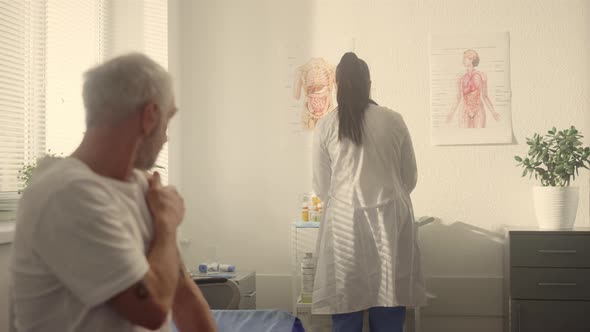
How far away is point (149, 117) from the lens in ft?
3.10

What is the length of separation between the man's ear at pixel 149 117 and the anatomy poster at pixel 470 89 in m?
2.90

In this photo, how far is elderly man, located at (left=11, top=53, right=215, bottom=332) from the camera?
844 mm

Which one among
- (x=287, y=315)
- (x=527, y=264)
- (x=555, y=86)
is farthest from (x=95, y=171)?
(x=555, y=86)

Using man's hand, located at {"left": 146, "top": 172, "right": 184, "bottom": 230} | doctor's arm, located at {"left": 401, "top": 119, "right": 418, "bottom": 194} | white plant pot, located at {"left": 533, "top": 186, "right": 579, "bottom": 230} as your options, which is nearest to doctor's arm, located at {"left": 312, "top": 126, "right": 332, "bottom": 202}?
doctor's arm, located at {"left": 401, "top": 119, "right": 418, "bottom": 194}

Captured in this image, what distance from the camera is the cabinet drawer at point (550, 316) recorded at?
3.00m

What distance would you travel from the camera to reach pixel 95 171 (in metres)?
0.93

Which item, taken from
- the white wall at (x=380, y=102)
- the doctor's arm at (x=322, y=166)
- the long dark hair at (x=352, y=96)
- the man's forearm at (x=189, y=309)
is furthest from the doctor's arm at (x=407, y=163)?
the man's forearm at (x=189, y=309)

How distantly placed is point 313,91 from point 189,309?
276cm

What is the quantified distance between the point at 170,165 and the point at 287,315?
202 cm

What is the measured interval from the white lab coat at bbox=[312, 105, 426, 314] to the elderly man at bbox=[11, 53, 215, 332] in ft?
4.95

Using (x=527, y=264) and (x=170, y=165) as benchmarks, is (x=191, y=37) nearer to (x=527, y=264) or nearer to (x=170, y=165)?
(x=170, y=165)

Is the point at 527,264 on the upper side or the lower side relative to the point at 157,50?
lower

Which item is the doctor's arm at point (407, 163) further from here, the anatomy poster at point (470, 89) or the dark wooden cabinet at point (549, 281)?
the anatomy poster at point (470, 89)

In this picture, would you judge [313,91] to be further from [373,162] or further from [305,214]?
[373,162]
